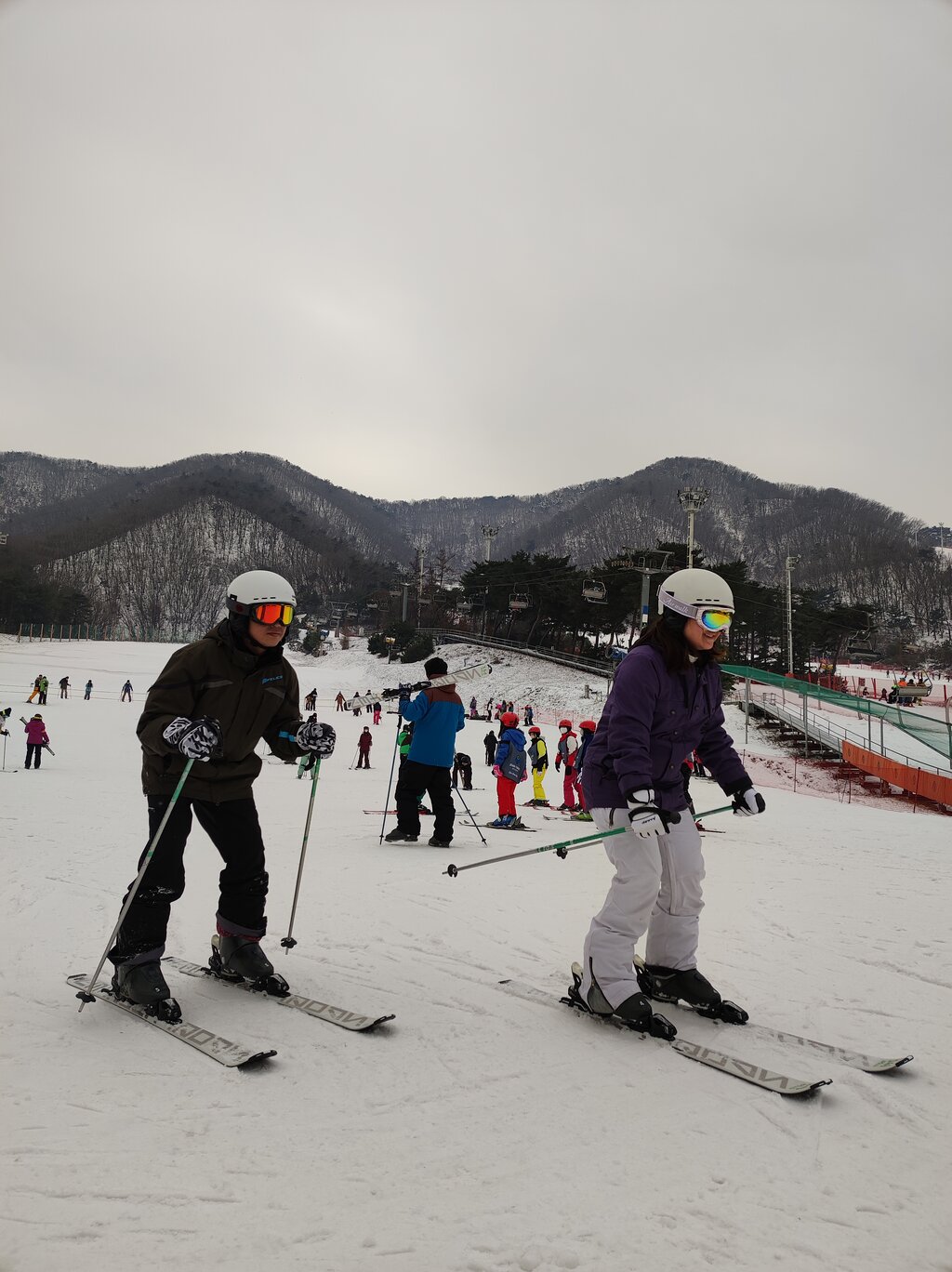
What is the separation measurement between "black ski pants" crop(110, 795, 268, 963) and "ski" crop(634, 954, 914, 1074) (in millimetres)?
2166

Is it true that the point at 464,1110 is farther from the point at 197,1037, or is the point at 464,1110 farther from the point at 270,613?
the point at 270,613

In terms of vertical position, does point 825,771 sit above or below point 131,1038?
below

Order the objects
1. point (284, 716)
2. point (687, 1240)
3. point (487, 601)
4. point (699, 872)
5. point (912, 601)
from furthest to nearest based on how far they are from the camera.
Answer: point (912, 601)
point (487, 601)
point (284, 716)
point (699, 872)
point (687, 1240)

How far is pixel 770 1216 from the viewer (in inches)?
79.7

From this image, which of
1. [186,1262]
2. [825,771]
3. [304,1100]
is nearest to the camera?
[186,1262]

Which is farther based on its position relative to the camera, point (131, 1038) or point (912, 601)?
point (912, 601)

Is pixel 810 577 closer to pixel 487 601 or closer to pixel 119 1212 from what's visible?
pixel 487 601

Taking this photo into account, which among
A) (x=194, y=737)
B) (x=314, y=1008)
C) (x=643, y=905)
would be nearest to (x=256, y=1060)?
(x=314, y=1008)

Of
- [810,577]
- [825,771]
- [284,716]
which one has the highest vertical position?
[810,577]

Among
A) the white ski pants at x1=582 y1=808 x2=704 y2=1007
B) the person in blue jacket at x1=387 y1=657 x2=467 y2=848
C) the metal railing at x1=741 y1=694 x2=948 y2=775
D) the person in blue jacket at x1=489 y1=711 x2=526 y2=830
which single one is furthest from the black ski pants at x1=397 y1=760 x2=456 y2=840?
the metal railing at x1=741 y1=694 x2=948 y2=775

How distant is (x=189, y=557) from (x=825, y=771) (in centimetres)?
16316

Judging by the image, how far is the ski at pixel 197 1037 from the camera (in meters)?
2.79

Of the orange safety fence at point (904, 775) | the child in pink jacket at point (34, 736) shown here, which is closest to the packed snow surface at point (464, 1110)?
the child in pink jacket at point (34, 736)

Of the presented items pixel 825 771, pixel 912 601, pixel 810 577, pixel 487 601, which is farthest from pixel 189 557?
pixel 825 771
